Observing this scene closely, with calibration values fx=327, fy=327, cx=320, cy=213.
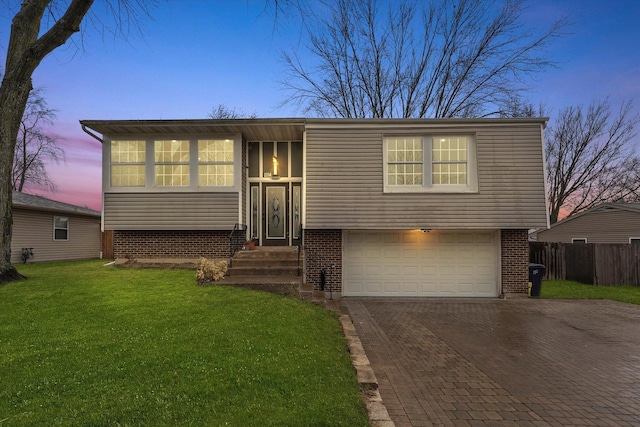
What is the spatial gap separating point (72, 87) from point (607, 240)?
2697 centimetres

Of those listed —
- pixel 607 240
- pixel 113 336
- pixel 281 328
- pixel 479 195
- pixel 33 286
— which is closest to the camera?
pixel 113 336

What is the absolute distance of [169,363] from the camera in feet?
12.3

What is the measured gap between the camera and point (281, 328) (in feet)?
17.3

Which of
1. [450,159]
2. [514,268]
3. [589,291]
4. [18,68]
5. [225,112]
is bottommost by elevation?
[589,291]

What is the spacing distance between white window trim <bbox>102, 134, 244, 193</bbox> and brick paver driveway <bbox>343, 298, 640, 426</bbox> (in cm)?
579

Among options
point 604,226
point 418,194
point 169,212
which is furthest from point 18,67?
point 604,226

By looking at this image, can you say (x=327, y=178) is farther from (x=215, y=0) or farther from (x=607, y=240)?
(x=607, y=240)

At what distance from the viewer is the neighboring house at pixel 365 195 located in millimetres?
9867

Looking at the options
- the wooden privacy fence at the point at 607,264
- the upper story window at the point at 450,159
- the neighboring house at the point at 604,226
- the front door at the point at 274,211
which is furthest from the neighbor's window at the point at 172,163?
the neighboring house at the point at 604,226

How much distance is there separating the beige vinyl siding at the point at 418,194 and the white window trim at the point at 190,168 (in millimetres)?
2417

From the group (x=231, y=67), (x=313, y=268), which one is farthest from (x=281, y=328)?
(x=231, y=67)

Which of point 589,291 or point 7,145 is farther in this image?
point 589,291

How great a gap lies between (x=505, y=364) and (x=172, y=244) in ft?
31.9

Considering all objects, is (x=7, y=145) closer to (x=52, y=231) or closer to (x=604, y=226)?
(x=52, y=231)
